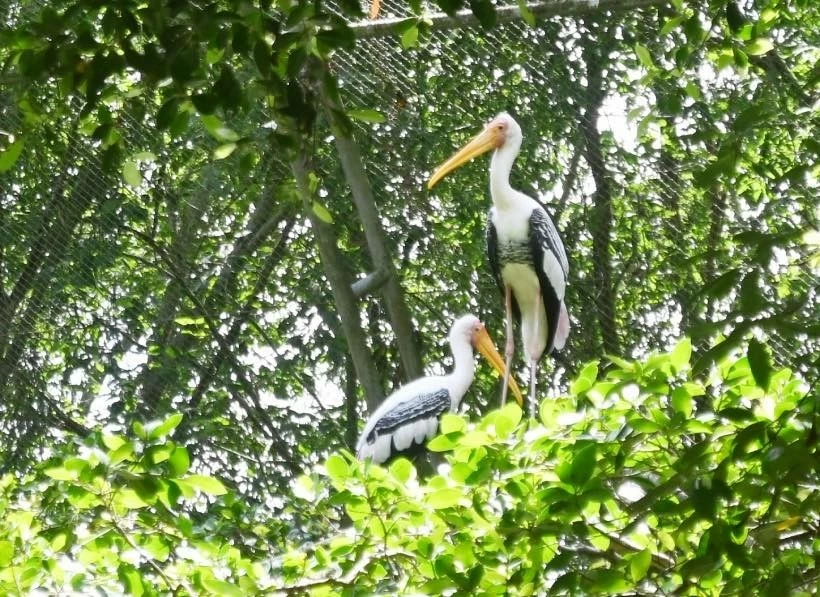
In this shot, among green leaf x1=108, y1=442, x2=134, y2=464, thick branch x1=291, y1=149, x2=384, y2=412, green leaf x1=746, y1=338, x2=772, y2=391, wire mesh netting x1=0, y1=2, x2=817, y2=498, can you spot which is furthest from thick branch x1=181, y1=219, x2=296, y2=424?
green leaf x1=746, y1=338, x2=772, y2=391

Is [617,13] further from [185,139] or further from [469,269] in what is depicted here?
[185,139]

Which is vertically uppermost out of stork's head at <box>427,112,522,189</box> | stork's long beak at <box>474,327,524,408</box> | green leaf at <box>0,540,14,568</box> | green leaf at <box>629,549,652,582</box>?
stork's head at <box>427,112,522,189</box>

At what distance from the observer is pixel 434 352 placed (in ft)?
14.9

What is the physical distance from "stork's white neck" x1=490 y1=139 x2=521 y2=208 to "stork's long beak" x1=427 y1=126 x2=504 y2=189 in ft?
0.08

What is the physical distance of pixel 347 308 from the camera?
3.98 metres

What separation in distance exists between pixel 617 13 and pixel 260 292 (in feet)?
4.59

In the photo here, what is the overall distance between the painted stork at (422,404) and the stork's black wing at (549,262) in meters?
0.19

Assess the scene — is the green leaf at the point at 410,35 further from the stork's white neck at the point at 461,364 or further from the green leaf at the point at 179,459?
the stork's white neck at the point at 461,364

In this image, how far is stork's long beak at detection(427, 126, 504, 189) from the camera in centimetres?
407

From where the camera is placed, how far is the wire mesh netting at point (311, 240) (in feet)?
13.4

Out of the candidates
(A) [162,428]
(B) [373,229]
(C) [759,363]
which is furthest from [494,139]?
(C) [759,363]

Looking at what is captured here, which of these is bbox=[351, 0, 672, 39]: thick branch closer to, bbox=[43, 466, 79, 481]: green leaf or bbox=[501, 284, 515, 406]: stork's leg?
bbox=[501, 284, 515, 406]: stork's leg

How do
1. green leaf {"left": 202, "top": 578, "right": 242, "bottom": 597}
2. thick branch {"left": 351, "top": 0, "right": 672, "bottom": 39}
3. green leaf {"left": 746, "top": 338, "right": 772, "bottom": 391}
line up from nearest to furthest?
1. green leaf {"left": 746, "top": 338, "right": 772, "bottom": 391}
2. green leaf {"left": 202, "top": 578, "right": 242, "bottom": 597}
3. thick branch {"left": 351, "top": 0, "right": 672, "bottom": 39}

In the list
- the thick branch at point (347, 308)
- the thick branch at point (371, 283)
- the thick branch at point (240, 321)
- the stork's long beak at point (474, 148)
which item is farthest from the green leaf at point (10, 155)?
the thick branch at point (240, 321)
